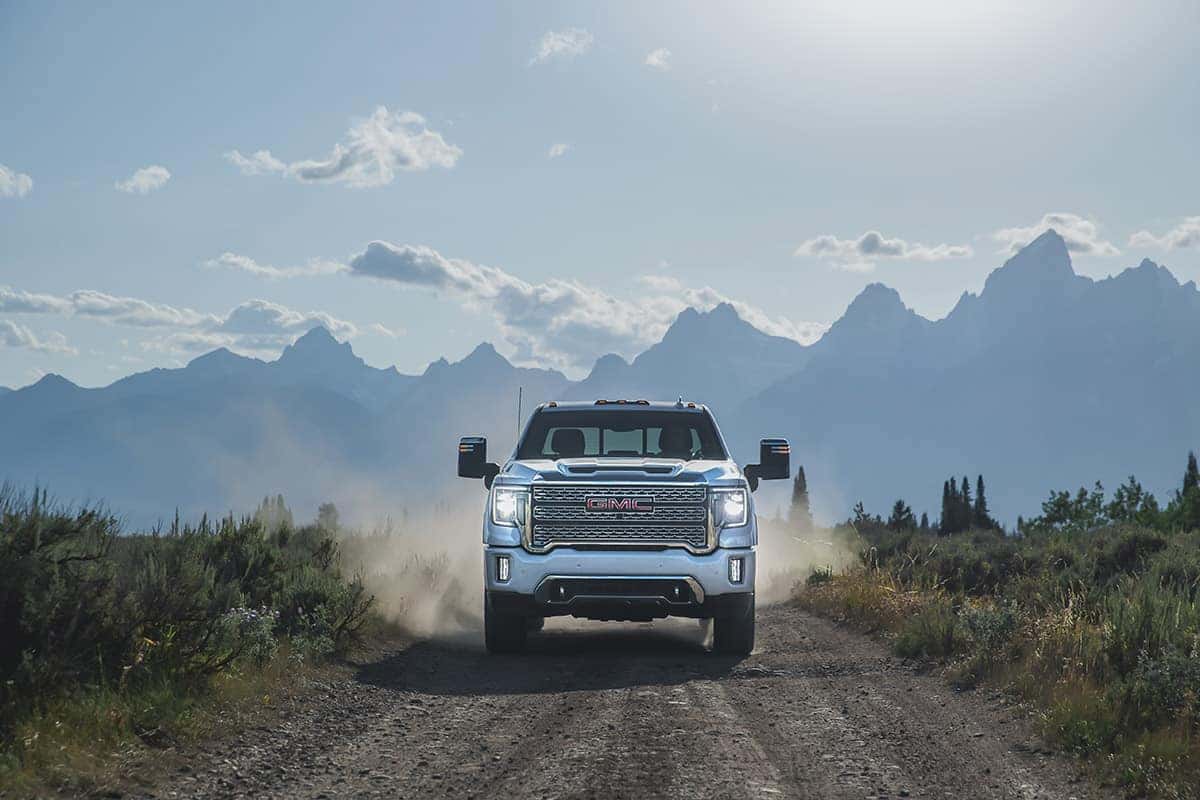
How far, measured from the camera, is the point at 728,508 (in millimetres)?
10258

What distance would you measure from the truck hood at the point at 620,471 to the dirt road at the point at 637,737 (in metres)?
1.74

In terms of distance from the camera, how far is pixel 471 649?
38.7 feet

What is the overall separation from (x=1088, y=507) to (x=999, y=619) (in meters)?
71.1

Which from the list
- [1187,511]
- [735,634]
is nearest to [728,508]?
[735,634]

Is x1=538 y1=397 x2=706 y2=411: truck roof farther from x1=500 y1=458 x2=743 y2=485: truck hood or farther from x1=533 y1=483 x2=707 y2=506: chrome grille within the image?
x1=533 y1=483 x2=707 y2=506: chrome grille

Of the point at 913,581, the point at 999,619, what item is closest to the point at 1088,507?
the point at 913,581

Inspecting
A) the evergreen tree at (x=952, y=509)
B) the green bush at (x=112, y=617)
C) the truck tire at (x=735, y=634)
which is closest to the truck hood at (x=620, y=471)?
the truck tire at (x=735, y=634)

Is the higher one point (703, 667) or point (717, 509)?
point (717, 509)

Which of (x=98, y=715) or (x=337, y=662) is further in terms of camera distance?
(x=337, y=662)

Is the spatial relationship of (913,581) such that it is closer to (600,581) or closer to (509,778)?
(600,581)

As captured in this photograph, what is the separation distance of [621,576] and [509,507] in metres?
1.22

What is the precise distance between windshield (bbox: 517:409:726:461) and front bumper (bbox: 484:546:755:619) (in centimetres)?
202

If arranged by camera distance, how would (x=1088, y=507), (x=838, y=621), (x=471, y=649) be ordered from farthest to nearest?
(x=1088, y=507)
(x=838, y=621)
(x=471, y=649)

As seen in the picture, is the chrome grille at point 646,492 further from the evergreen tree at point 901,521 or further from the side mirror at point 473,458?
the evergreen tree at point 901,521
